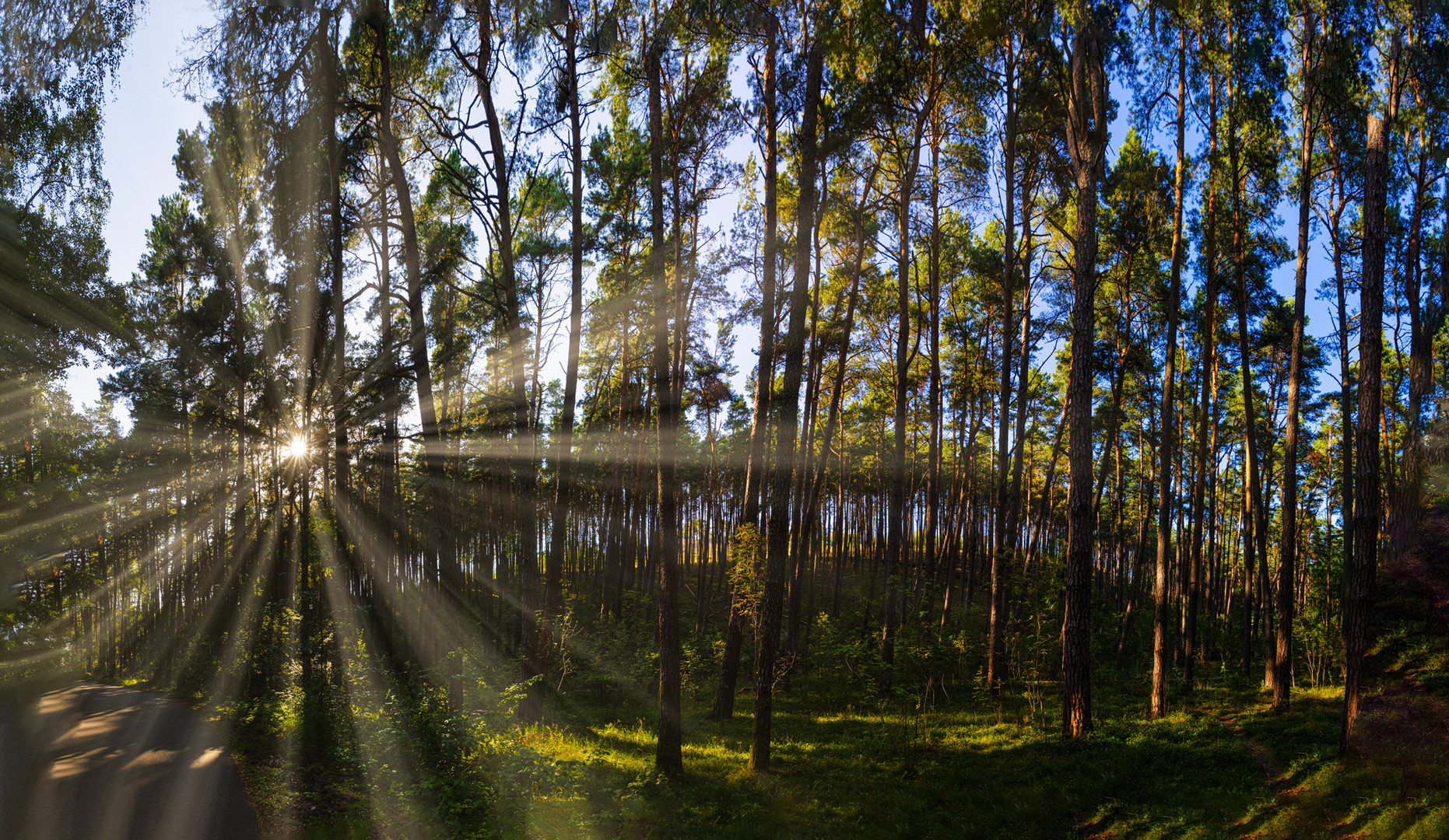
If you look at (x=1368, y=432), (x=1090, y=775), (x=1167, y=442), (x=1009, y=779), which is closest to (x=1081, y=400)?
(x=1368, y=432)

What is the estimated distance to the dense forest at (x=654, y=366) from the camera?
29.6ft

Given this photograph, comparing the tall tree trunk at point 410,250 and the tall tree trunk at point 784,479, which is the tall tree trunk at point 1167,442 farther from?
the tall tree trunk at point 410,250

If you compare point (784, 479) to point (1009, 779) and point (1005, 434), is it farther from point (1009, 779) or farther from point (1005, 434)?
point (1005, 434)

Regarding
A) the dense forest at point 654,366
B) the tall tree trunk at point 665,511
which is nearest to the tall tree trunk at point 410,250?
the dense forest at point 654,366

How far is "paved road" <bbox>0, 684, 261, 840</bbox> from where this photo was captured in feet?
19.0

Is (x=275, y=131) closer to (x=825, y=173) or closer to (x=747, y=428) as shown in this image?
(x=825, y=173)

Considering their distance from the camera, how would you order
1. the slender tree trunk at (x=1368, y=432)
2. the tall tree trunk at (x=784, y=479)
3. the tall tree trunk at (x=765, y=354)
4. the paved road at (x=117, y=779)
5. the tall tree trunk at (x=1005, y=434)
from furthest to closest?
1. the tall tree trunk at (x=1005, y=434)
2. the tall tree trunk at (x=765, y=354)
3. the tall tree trunk at (x=784, y=479)
4. the slender tree trunk at (x=1368, y=432)
5. the paved road at (x=117, y=779)

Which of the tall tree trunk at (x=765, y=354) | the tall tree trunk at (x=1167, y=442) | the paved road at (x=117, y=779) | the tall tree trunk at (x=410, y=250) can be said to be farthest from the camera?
the tall tree trunk at (x=1167, y=442)

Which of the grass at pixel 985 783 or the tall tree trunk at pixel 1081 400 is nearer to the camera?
the grass at pixel 985 783

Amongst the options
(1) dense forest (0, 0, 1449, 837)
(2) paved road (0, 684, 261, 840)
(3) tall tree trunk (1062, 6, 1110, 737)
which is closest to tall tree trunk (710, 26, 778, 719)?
(1) dense forest (0, 0, 1449, 837)

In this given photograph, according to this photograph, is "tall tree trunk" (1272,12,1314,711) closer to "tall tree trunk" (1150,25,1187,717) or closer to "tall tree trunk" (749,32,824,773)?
"tall tree trunk" (1150,25,1187,717)

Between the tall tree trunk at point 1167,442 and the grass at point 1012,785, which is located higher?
the tall tree trunk at point 1167,442

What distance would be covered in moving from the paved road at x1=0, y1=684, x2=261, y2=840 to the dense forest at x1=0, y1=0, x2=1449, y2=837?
746mm

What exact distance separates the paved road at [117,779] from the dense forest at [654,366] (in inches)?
29.4
